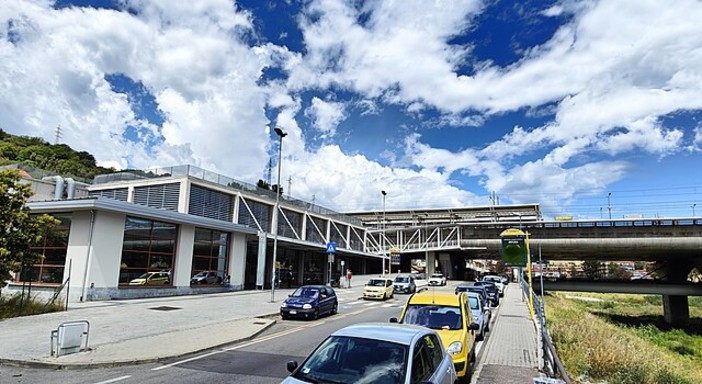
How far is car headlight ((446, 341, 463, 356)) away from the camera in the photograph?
8.34 meters

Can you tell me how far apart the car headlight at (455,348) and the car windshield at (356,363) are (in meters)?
3.80

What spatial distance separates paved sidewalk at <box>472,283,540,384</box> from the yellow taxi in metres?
0.48

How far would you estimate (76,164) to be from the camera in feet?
253

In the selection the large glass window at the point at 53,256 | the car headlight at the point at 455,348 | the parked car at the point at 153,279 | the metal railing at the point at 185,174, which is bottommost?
the car headlight at the point at 455,348

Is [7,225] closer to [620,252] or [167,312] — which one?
[167,312]

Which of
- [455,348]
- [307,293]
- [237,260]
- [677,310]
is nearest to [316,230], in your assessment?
[237,260]

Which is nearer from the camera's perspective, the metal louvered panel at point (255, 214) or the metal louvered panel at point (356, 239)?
the metal louvered panel at point (255, 214)

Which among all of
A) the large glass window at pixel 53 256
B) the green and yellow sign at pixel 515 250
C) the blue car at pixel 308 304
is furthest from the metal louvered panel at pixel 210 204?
the green and yellow sign at pixel 515 250

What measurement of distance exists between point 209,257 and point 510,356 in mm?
23478

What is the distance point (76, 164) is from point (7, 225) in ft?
233

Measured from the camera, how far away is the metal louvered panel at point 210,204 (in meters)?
34.3

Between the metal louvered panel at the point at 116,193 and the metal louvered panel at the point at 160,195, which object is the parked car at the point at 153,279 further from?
the metal louvered panel at the point at 116,193

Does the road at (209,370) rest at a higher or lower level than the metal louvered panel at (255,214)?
lower

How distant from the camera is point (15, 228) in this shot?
54.5ft
